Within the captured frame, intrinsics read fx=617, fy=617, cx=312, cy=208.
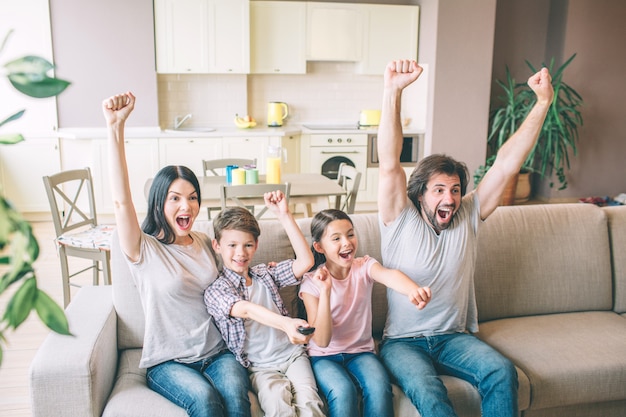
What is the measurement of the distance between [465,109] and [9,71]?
229 inches

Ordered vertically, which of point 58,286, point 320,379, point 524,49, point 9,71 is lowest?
point 58,286

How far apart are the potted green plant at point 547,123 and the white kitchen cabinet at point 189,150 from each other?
2.60 metres

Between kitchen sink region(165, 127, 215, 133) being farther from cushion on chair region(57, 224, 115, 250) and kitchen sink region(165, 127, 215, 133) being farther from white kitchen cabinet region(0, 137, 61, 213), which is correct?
cushion on chair region(57, 224, 115, 250)

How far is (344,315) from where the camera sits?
2.20 m

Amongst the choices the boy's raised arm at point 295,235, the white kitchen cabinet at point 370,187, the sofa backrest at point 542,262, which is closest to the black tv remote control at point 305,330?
the boy's raised arm at point 295,235

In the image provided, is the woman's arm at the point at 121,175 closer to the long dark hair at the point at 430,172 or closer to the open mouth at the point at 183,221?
the open mouth at the point at 183,221

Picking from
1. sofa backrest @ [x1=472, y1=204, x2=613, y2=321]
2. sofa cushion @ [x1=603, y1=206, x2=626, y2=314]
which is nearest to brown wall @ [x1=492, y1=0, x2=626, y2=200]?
sofa cushion @ [x1=603, y1=206, x2=626, y2=314]

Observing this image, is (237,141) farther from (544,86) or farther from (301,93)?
(544,86)

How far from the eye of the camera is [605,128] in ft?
21.8

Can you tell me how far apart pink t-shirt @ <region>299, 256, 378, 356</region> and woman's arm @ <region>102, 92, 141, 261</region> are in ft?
1.98

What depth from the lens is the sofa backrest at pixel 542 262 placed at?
8.71ft

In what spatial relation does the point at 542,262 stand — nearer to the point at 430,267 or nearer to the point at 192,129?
the point at 430,267

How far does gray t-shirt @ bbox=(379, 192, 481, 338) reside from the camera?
2.26m

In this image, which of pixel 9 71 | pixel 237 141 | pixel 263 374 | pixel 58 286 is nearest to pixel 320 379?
pixel 263 374
